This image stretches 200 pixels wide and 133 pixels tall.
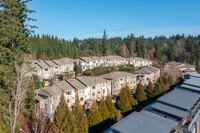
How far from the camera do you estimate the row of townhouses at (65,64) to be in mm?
37800

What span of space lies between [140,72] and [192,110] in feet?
84.2

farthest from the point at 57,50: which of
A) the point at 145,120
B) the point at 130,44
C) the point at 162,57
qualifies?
the point at 145,120

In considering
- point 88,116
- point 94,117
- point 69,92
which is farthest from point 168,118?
point 69,92

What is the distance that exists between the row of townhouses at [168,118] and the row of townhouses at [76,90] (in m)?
9.28

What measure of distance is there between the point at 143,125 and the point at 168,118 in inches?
186

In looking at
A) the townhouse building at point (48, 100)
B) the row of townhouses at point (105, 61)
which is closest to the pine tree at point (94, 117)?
the townhouse building at point (48, 100)

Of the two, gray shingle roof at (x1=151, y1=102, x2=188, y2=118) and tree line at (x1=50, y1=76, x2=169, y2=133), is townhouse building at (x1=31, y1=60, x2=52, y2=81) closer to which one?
tree line at (x1=50, y1=76, x2=169, y2=133)

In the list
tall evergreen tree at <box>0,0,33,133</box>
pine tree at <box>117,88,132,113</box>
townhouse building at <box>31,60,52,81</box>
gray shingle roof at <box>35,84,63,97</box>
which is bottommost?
pine tree at <box>117,88,132,113</box>

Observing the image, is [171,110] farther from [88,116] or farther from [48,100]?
[48,100]

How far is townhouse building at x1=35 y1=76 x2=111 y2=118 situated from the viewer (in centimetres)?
2256

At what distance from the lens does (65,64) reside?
44.1 metres

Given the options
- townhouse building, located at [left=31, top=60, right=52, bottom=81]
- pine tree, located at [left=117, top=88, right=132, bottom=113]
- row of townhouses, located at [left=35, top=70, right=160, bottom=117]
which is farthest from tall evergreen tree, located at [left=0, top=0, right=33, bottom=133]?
townhouse building, located at [left=31, top=60, right=52, bottom=81]

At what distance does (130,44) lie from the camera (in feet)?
230

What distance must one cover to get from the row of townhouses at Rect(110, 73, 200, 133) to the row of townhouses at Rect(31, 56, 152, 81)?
Answer: 22.1m
